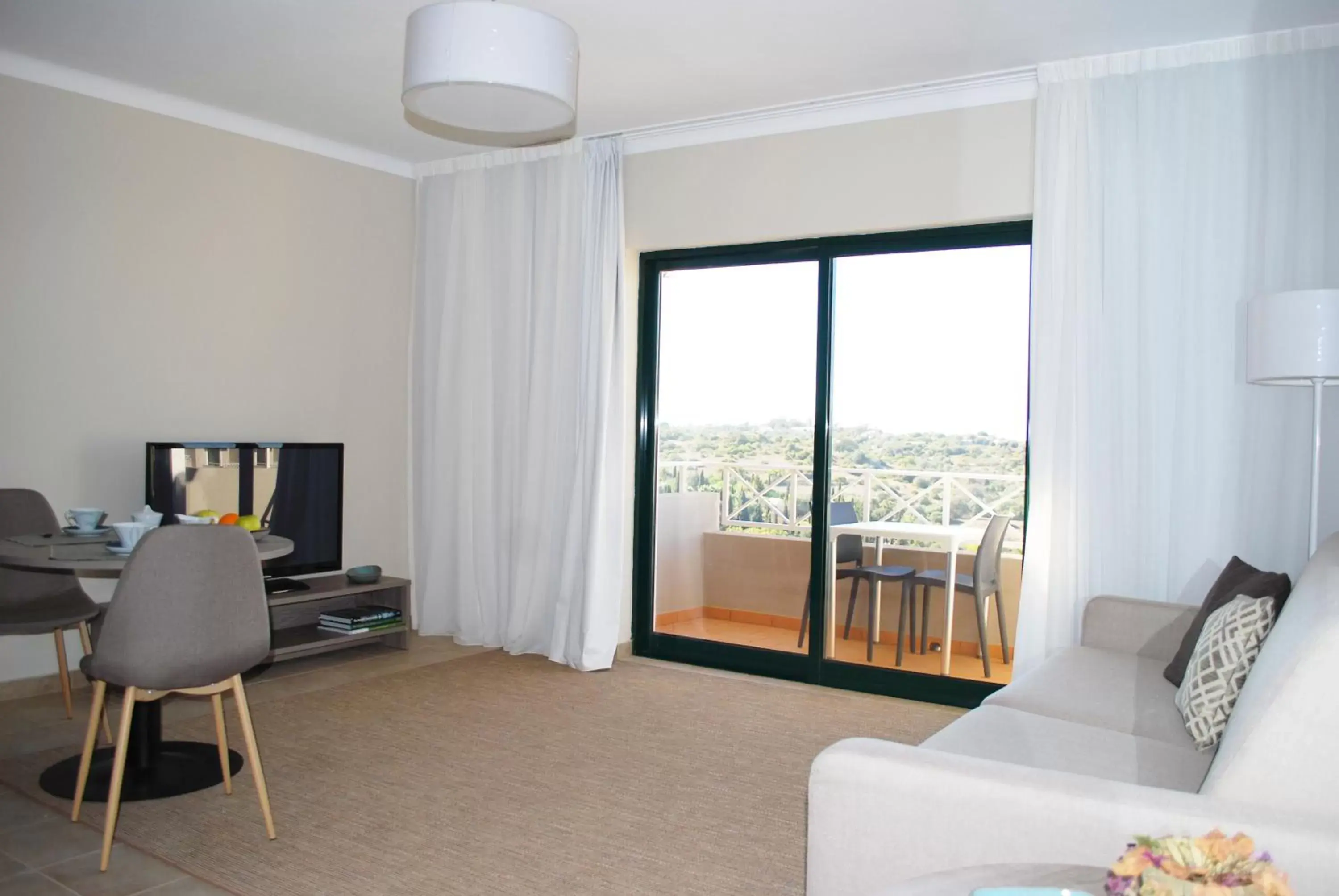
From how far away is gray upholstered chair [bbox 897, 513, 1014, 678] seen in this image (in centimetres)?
459

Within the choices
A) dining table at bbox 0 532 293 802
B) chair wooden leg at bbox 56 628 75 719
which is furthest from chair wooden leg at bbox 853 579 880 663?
chair wooden leg at bbox 56 628 75 719

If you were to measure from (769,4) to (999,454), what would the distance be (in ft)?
7.09

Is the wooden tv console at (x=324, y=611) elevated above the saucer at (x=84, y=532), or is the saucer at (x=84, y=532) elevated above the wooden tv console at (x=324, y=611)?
the saucer at (x=84, y=532)

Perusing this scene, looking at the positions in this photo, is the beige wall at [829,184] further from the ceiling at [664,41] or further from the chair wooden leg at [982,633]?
the chair wooden leg at [982,633]

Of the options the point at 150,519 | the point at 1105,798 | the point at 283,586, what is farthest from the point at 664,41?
the point at 1105,798

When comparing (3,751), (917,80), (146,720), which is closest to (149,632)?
(146,720)

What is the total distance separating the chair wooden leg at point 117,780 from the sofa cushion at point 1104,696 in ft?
8.18

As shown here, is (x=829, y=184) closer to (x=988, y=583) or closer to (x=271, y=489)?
(x=988, y=583)

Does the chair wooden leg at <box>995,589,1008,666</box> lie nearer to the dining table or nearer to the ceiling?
the ceiling

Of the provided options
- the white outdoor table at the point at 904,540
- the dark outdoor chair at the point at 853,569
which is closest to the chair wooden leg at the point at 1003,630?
the white outdoor table at the point at 904,540

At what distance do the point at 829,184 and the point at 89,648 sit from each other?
12.5ft

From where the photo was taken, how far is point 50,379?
14.8 ft

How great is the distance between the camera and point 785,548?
5160 millimetres

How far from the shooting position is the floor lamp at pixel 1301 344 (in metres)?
3.25
